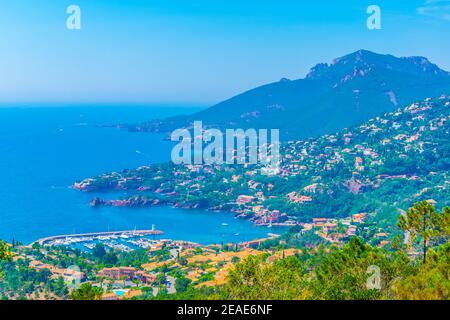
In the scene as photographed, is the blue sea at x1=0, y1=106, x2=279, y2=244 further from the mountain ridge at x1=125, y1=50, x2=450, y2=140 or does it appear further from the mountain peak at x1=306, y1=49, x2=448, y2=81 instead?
the mountain peak at x1=306, y1=49, x2=448, y2=81

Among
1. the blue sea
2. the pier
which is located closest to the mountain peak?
the blue sea

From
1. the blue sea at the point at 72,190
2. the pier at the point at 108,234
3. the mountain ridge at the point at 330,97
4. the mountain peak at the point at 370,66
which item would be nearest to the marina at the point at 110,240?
the pier at the point at 108,234

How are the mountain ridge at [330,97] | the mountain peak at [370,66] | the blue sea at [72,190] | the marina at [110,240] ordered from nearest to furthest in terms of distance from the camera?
the marina at [110,240], the blue sea at [72,190], the mountain ridge at [330,97], the mountain peak at [370,66]

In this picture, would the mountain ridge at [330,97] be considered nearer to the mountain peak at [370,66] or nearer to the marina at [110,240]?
the mountain peak at [370,66]

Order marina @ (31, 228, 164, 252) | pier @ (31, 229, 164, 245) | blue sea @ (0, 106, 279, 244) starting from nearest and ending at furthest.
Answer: marina @ (31, 228, 164, 252) → pier @ (31, 229, 164, 245) → blue sea @ (0, 106, 279, 244)

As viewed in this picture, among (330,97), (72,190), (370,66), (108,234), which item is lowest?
(108,234)

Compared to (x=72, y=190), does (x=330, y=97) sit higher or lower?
higher

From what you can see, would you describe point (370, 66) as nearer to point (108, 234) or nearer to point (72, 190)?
point (72, 190)

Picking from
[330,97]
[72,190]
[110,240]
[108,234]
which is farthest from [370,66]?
[110,240]

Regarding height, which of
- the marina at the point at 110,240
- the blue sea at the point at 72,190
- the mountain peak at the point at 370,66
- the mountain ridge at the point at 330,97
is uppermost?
the mountain peak at the point at 370,66
